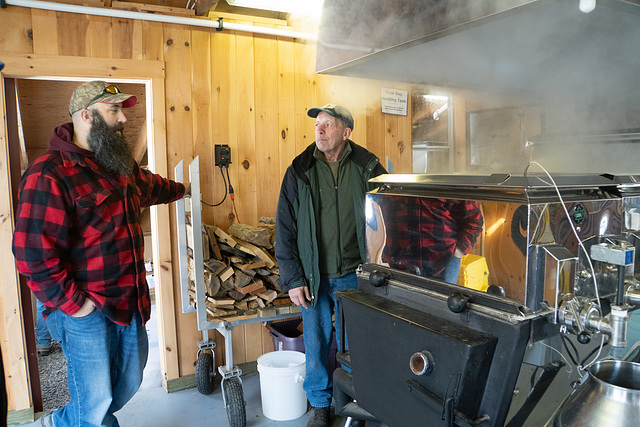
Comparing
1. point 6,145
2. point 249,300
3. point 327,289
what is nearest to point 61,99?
point 6,145

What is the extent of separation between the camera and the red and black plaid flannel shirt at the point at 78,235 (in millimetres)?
1725

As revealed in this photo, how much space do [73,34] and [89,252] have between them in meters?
1.33

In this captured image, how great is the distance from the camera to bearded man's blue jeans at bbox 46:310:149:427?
72.8 inches

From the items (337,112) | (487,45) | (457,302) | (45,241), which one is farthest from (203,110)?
(457,302)

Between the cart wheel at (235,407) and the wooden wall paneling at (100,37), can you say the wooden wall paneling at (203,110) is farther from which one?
the cart wheel at (235,407)

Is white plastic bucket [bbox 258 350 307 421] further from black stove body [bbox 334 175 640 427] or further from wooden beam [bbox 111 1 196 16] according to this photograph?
wooden beam [bbox 111 1 196 16]

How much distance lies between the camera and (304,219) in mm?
2254

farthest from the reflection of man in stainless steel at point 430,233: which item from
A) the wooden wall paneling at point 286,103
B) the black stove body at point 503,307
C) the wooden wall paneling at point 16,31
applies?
the wooden wall paneling at point 16,31

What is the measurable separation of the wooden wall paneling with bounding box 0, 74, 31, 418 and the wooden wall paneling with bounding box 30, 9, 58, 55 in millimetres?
255

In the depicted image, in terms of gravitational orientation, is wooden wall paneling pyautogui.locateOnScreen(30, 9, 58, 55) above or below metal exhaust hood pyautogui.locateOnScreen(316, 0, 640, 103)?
above

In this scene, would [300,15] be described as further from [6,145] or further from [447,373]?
[447,373]

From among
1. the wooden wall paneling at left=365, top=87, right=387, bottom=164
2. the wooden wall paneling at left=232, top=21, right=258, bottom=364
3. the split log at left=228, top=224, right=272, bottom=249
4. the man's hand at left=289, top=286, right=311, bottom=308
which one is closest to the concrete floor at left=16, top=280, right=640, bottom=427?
the wooden wall paneling at left=232, top=21, right=258, bottom=364

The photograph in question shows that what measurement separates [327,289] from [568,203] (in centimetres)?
145

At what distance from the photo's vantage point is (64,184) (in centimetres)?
179
